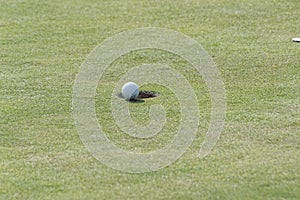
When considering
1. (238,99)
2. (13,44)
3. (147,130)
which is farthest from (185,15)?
(147,130)

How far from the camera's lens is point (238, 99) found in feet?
30.0

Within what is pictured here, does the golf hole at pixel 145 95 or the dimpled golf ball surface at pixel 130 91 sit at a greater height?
the dimpled golf ball surface at pixel 130 91

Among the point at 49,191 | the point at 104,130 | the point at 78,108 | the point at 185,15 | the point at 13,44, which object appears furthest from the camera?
the point at 185,15

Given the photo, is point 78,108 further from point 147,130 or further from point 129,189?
point 129,189

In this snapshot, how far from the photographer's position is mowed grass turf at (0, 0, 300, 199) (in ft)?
22.1

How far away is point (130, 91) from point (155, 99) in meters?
0.33

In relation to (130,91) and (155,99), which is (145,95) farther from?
(130,91)

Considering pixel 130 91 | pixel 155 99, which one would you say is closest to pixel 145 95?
pixel 155 99

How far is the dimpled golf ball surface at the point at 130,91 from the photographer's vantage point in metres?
9.13

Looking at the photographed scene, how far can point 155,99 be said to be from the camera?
9211mm

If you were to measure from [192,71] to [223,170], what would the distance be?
11.8 feet

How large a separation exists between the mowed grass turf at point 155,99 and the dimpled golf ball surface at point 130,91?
0.61 feet

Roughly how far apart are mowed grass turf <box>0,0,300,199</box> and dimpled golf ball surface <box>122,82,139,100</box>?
19 centimetres

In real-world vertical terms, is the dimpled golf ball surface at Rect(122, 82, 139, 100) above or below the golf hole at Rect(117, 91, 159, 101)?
above
